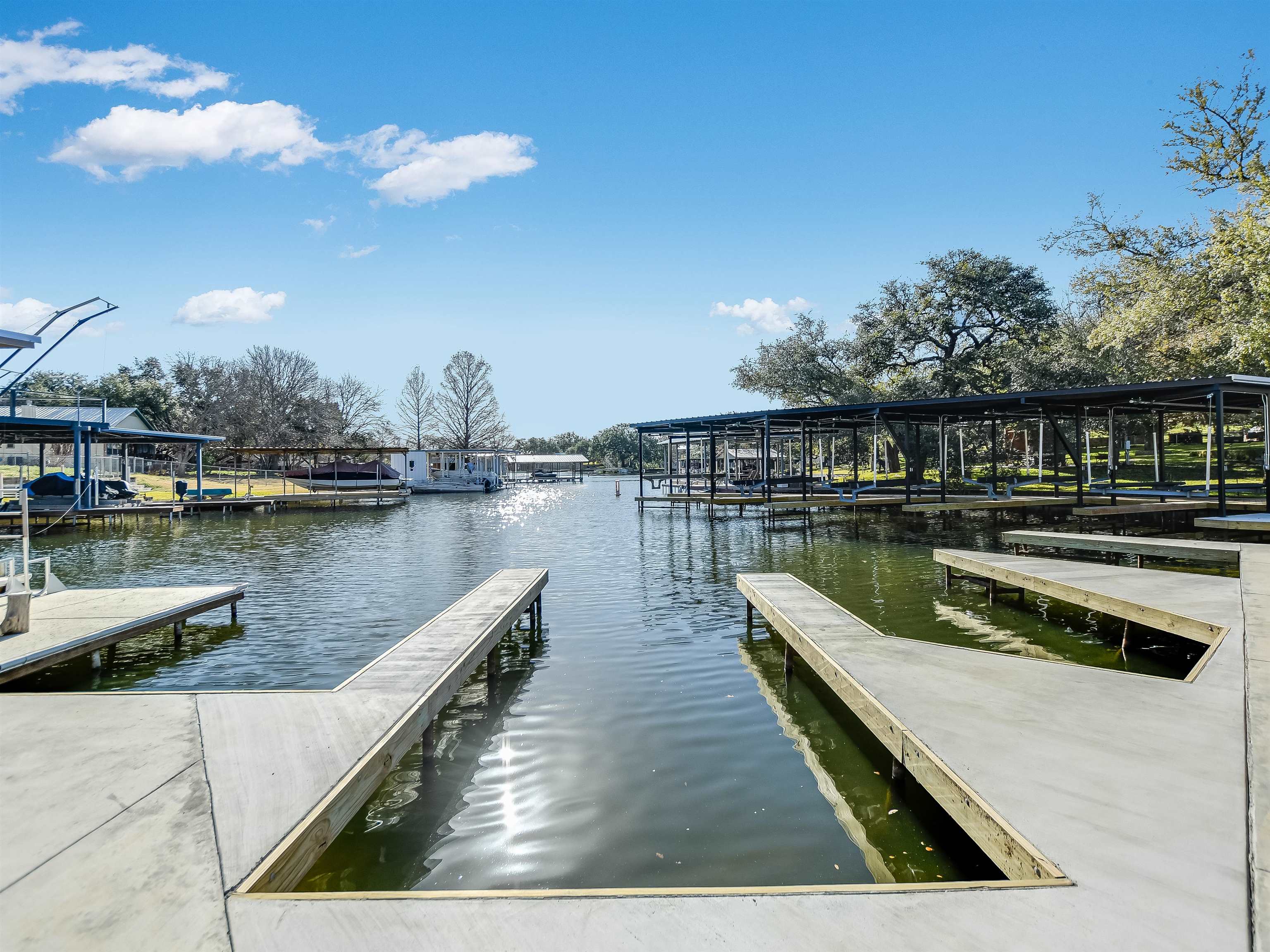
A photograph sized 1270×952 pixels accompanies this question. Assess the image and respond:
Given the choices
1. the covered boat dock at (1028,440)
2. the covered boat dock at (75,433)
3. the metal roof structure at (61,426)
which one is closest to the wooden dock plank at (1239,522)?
the covered boat dock at (1028,440)

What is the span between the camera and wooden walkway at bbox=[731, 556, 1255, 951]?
2.19 meters

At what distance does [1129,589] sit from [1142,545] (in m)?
3.99

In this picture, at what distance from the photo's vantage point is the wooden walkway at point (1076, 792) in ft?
7.19

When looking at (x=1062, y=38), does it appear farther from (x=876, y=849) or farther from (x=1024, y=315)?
(x=876, y=849)

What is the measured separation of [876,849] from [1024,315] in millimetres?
34162

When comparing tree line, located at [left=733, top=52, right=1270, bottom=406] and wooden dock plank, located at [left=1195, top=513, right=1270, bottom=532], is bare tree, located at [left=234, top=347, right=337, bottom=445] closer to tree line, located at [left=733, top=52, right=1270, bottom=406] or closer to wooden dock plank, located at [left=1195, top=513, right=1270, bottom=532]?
tree line, located at [left=733, top=52, right=1270, bottom=406]

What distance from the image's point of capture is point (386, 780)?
4.74 meters

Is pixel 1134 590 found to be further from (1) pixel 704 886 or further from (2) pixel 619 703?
(1) pixel 704 886

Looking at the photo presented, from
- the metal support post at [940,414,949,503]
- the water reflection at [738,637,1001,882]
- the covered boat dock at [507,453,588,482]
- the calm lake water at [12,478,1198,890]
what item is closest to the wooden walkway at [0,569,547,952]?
the calm lake water at [12,478,1198,890]

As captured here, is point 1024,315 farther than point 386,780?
Yes

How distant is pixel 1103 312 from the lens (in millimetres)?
28203

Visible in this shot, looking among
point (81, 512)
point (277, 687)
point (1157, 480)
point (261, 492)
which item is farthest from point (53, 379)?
point (1157, 480)

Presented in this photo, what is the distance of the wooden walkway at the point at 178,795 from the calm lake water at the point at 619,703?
23.5 inches

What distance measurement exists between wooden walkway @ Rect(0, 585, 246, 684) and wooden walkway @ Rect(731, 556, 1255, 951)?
210 inches
